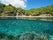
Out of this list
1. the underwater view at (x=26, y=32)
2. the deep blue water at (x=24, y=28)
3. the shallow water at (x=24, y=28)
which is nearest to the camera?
the underwater view at (x=26, y=32)

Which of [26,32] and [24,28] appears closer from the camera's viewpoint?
[26,32]

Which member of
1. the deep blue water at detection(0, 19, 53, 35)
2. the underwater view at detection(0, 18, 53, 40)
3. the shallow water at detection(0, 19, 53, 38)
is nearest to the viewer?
the underwater view at detection(0, 18, 53, 40)

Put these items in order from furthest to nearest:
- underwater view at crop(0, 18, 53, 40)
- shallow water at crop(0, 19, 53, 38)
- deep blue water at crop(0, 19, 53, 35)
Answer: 1. deep blue water at crop(0, 19, 53, 35)
2. shallow water at crop(0, 19, 53, 38)
3. underwater view at crop(0, 18, 53, 40)

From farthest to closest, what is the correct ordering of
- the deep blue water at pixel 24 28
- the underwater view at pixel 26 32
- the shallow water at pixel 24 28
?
the deep blue water at pixel 24 28, the shallow water at pixel 24 28, the underwater view at pixel 26 32

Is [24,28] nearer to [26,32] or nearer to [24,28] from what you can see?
[24,28]

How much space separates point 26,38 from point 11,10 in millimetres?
115746

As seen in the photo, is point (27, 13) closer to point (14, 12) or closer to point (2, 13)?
point (14, 12)

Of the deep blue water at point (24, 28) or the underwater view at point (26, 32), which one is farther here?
the deep blue water at point (24, 28)

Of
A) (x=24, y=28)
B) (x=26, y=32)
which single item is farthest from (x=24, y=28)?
(x=26, y=32)

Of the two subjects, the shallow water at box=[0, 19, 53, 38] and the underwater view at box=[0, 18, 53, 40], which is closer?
the underwater view at box=[0, 18, 53, 40]

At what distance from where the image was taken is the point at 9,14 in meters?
117

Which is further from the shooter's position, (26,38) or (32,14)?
(32,14)

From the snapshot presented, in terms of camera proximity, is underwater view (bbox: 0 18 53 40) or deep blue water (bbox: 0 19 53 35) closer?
underwater view (bbox: 0 18 53 40)

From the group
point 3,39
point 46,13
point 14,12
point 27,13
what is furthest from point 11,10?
point 3,39
